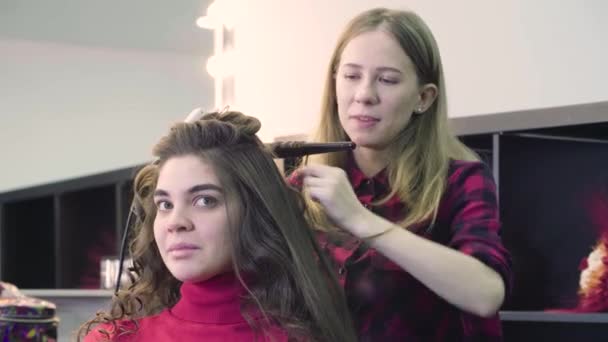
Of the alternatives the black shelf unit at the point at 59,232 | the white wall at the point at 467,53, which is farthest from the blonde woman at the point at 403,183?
the black shelf unit at the point at 59,232

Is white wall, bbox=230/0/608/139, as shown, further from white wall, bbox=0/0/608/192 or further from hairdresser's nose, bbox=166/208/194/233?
hairdresser's nose, bbox=166/208/194/233

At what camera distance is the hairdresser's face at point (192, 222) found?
3.07ft

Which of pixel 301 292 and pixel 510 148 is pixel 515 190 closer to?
pixel 510 148

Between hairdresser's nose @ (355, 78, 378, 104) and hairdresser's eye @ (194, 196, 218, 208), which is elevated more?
hairdresser's nose @ (355, 78, 378, 104)

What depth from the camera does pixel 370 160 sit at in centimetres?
113

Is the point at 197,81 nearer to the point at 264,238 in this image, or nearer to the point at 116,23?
the point at 116,23

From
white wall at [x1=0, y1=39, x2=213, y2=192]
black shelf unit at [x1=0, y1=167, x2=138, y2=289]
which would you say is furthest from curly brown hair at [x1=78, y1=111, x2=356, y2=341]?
black shelf unit at [x1=0, y1=167, x2=138, y2=289]

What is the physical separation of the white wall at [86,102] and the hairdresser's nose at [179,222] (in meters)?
1.07

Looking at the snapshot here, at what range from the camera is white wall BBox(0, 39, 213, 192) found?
204cm

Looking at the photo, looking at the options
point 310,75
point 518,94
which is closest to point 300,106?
point 310,75

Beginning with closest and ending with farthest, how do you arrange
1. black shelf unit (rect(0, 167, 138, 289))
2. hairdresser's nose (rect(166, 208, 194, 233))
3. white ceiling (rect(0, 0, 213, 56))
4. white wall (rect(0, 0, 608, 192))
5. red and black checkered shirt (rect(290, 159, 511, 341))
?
hairdresser's nose (rect(166, 208, 194, 233)) → red and black checkered shirt (rect(290, 159, 511, 341)) → white wall (rect(0, 0, 608, 192)) → white ceiling (rect(0, 0, 213, 56)) → black shelf unit (rect(0, 167, 138, 289))

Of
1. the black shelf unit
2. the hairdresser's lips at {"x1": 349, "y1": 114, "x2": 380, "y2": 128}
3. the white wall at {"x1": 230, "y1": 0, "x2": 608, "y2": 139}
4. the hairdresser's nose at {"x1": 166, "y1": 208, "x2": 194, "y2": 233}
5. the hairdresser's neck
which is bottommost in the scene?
the black shelf unit

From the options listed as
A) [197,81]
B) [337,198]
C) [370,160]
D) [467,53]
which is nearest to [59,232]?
[197,81]

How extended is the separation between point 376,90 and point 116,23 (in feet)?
3.66
